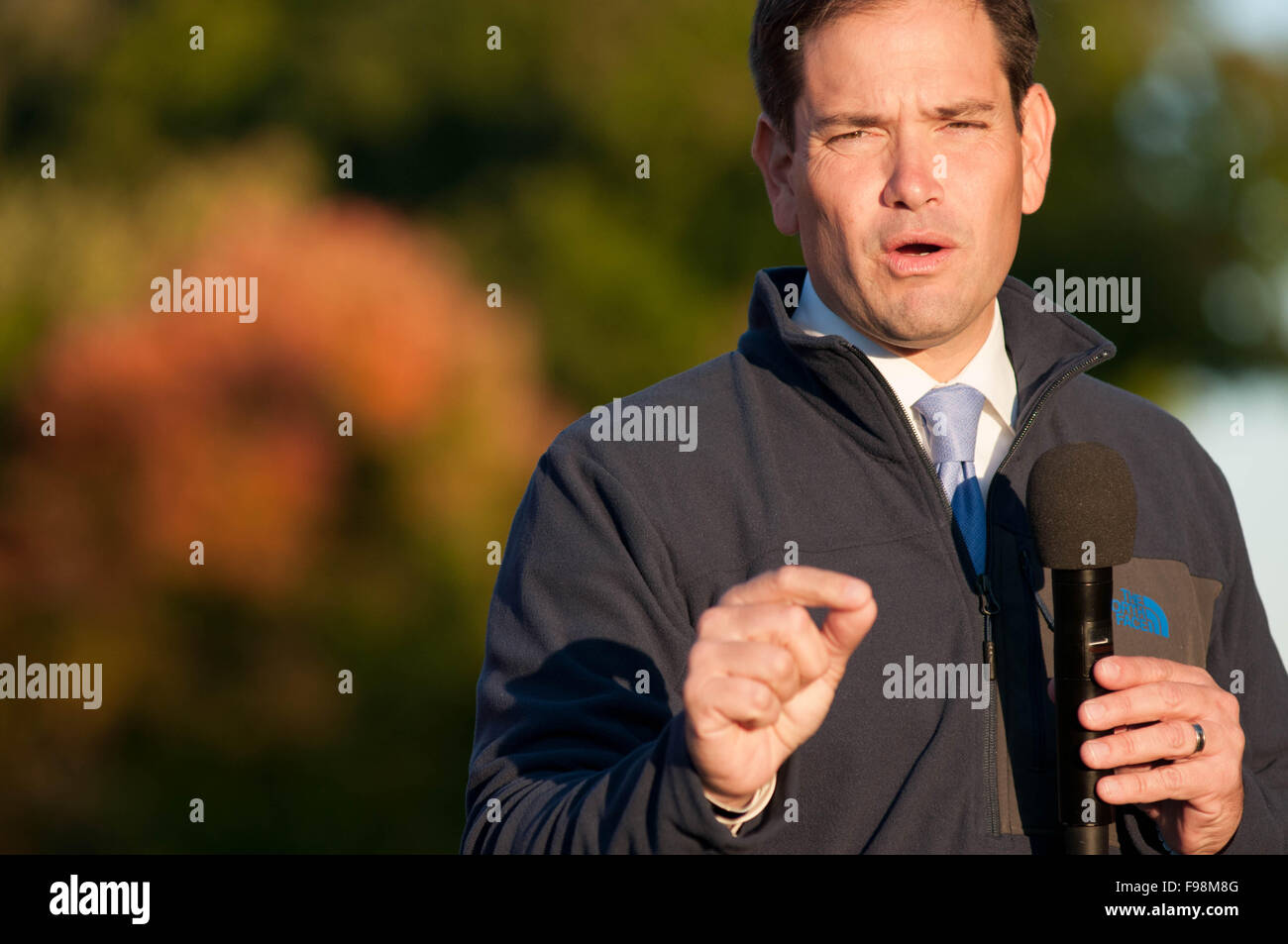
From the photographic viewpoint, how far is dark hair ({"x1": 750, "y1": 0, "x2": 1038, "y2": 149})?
8.63 ft

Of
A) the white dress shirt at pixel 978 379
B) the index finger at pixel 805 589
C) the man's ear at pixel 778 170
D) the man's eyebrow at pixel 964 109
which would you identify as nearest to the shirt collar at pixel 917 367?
the white dress shirt at pixel 978 379

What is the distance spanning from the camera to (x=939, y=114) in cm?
254

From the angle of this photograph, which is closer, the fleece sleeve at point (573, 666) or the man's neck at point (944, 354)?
the fleece sleeve at point (573, 666)

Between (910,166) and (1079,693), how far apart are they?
1003mm

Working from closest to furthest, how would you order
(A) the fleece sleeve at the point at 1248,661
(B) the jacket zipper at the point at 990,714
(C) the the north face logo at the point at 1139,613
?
(B) the jacket zipper at the point at 990,714
(C) the the north face logo at the point at 1139,613
(A) the fleece sleeve at the point at 1248,661

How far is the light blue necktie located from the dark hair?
55 centimetres

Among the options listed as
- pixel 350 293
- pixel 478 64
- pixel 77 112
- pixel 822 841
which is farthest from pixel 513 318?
pixel 822 841

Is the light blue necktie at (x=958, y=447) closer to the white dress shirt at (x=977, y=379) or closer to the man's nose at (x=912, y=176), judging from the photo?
the white dress shirt at (x=977, y=379)

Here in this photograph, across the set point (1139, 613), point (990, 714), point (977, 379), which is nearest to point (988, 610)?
point (990, 714)

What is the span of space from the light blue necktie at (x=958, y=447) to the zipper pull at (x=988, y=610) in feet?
0.29

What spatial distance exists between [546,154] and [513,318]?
1.11 m

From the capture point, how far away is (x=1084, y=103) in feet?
23.7

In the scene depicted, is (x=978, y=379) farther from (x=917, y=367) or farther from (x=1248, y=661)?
(x=1248, y=661)

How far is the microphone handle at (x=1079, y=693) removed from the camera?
1949 millimetres
